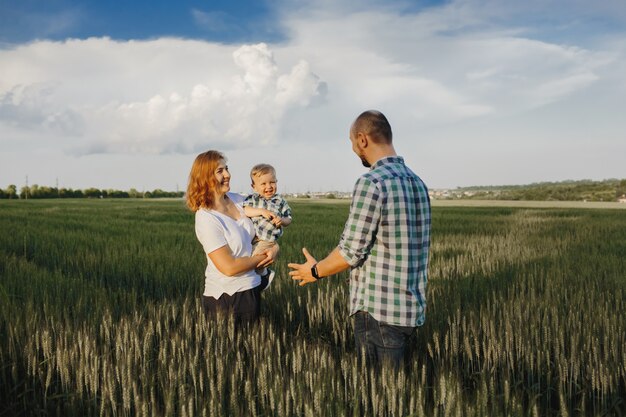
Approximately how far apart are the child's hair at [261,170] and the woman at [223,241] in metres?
0.37

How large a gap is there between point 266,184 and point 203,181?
0.75 meters

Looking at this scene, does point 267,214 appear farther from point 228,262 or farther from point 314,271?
point 314,271

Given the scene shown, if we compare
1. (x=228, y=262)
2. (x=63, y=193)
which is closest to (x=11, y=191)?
(x=63, y=193)

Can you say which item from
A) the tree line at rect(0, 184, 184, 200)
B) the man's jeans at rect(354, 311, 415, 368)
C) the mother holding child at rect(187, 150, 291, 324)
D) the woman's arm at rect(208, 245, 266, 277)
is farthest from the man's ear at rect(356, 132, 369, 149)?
the tree line at rect(0, 184, 184, 200)

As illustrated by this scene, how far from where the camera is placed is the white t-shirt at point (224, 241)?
131 inches

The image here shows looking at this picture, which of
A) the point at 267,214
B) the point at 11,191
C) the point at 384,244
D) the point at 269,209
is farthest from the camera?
the point at 11,191

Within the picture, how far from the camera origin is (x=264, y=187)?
4027 millimetres

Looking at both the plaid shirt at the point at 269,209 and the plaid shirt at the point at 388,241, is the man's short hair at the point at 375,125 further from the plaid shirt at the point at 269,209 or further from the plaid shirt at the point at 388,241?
the plaid shirt at the point at 269,209

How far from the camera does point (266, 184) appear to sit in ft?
13.2

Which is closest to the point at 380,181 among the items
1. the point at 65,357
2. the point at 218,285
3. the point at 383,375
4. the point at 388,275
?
the point at 388,275

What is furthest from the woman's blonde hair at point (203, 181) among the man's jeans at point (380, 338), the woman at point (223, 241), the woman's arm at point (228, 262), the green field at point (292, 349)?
the man's jeans at point (380, 338)

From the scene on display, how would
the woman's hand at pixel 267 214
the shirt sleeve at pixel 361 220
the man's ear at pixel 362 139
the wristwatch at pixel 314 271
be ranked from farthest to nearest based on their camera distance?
the woman's hand at pixel 267 214 < the wristwatch at pixel 314 271 < the man's ear at pixel 362 139 < the shirt sleeve at pixel 361 220

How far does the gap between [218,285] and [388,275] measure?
1.31 meters

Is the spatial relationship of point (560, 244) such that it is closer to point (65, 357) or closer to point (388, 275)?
point (388, 275)
